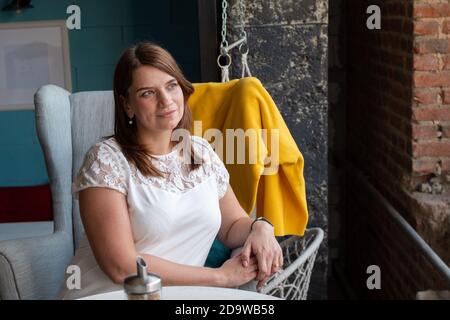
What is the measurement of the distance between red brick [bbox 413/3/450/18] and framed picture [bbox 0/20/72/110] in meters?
1.73

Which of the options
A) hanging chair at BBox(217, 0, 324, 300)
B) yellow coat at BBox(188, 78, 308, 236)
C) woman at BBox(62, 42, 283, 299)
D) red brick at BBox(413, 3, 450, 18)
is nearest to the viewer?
woman at BBox(62, 42, 283, 299)

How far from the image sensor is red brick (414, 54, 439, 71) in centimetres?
260

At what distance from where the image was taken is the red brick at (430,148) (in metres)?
2.66

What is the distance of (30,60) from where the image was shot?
3.48 m

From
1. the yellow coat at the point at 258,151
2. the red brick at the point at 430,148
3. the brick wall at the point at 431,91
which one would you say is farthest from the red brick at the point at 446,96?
the yellow coat at the point at 258,151

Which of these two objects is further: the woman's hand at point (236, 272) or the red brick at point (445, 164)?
the red brick at point (445, 164)

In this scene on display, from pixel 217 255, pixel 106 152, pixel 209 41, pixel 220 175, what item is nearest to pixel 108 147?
pixel 106 152

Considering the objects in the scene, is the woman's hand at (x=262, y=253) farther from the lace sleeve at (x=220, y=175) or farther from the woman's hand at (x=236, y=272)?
the lace sleeve at (x=220, y=175)

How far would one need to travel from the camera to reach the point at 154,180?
1.83 m

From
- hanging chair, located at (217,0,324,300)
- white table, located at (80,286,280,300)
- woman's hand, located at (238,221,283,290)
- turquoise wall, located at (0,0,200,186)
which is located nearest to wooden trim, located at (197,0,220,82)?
hanging chair, located at (217,0,324,300)

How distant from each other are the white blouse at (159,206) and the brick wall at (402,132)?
1.04m

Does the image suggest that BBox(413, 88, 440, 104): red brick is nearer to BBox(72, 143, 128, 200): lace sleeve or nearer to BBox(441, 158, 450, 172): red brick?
BBox(441, 158, 450, 172): red brick

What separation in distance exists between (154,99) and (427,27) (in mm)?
1218
